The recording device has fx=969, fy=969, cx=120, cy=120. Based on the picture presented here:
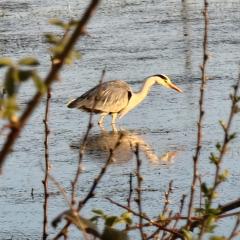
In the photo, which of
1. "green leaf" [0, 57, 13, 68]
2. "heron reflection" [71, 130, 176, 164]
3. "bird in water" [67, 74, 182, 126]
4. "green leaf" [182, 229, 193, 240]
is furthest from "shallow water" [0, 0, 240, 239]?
"green leaf" [0, 57, 13, 68]

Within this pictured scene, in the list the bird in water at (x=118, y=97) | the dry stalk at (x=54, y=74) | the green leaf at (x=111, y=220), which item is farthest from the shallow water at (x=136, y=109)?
the dry stalk at (x=54, y=74)

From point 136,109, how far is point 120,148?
1.45 m

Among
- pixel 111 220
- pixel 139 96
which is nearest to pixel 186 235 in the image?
pixel 111 220

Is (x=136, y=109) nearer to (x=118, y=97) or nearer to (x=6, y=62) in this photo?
(x=118, y=97)

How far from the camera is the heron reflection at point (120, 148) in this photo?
7.39 m

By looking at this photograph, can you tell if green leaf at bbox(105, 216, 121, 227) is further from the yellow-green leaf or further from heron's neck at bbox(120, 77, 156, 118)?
heron's neck at bbox(120, 77, 156, 118)

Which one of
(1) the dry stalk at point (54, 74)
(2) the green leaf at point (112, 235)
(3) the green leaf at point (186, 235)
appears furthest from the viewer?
(3) the green leaf at point (186, 235)

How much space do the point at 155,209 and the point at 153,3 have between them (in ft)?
29.4

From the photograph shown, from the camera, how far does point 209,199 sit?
180cm

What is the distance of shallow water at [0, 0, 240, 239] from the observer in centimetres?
636

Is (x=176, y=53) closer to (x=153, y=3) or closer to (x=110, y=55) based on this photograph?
(x=110, y=55)

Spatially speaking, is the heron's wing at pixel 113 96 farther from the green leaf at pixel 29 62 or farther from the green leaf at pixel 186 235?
the green leaf at pixel 29 62

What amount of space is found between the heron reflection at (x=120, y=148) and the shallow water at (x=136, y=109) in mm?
11

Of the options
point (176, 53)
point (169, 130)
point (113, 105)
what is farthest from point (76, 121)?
point (176, 53)
